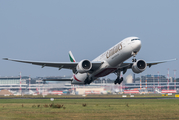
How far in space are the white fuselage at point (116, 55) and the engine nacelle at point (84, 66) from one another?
7.45ft

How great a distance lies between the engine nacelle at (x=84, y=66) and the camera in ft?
157

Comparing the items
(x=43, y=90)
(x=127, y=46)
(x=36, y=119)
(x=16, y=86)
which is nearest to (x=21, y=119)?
(x=36, y=119)

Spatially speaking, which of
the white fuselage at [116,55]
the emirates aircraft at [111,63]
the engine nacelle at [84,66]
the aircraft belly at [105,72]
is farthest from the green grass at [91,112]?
the aircraft belly at [105,72]

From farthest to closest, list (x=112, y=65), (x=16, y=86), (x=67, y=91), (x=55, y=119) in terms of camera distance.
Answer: (x=16, y=86) < (x=67, y=91) < (x=112, y=65) < (x=55, y=119)

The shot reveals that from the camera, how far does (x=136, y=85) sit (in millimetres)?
186875

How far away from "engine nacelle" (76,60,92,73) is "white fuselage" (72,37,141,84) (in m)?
2.27

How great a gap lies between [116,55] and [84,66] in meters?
6.46

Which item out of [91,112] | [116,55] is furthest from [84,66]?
[91,112]

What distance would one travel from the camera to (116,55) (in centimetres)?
4469

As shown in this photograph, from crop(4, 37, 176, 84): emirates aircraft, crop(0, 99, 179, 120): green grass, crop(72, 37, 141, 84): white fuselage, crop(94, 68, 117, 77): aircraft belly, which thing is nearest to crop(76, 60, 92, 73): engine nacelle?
crop(4, 37, 176, 84): emirates aircraft

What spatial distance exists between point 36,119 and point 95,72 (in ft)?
92.6

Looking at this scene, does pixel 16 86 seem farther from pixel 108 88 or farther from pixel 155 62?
pixel 155 62

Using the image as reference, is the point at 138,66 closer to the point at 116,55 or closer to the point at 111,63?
the point at 111,63

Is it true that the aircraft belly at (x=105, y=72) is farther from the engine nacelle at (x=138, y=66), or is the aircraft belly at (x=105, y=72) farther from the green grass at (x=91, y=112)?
the green grass at (x=91, y=112)
